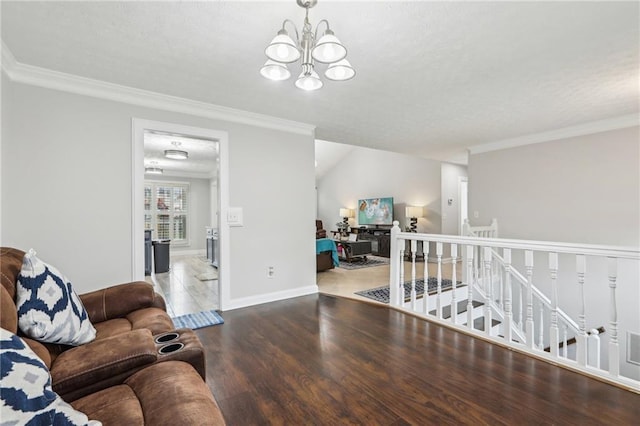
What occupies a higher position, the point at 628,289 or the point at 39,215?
the point at 39,215

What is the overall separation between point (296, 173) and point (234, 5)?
2424 mm

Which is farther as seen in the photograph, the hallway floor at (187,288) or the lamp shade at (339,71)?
the hallway floor at (187,288)

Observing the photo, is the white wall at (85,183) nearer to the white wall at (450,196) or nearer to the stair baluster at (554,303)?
the stair baluster at (554,303)

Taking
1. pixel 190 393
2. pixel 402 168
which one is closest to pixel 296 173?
pixel 190 393

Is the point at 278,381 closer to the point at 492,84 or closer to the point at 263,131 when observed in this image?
the point at 263,131

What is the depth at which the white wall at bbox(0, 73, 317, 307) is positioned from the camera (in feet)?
8.08

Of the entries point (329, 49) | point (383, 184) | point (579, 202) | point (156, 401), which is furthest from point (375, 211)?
point (156, 401)

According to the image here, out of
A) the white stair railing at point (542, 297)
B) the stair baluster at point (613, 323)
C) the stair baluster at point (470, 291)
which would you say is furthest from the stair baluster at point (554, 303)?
the stair baluster at point (470, 291)

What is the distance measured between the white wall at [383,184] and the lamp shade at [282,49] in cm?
640

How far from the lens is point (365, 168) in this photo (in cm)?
954

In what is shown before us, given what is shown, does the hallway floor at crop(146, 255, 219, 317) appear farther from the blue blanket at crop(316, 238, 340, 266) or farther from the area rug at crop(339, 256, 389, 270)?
the area rug at crop(339, 256, 389, 270)

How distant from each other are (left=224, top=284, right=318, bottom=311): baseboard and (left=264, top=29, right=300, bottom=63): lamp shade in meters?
2.78

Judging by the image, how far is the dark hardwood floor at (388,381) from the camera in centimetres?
165

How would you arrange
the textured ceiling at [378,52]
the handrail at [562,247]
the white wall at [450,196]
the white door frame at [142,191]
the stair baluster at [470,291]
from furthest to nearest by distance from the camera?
1. the white wall at [450,196]
2. the white door frame at [142,191]
3. the stair baluster at [470,291]
4. the handrail at [562,247]
5. the textured ceiling at [378,52]
